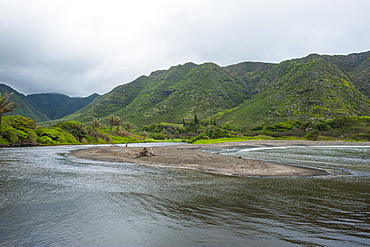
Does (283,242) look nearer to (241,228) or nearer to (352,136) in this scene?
(241,228)

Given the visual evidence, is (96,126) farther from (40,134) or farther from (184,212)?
(184,212)

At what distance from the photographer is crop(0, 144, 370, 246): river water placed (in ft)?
27.1

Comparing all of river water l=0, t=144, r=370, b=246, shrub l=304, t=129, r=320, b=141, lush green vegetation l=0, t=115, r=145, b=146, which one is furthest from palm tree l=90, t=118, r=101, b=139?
shrub l=304, t=129, r=320, b=141

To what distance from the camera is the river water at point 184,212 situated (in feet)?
27.1

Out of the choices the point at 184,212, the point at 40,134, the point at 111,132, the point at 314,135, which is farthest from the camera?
the point at 111,132

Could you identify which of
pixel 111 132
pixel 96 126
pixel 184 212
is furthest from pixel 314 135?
pixel 111 132

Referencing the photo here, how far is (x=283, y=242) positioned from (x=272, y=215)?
277 cm

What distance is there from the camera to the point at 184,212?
11.1m

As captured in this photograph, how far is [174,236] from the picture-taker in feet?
27.8

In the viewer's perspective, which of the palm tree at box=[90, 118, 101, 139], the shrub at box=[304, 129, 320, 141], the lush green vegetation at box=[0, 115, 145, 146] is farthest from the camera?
the palm tree at box=[90, 118, 101, 139]

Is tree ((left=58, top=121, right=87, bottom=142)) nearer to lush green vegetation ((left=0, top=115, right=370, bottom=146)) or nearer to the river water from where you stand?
lush green vegetation ((left=0, top=115, right=370, bottom=146))

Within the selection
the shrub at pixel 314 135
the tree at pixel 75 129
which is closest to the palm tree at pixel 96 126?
the tree at pixel 75 129

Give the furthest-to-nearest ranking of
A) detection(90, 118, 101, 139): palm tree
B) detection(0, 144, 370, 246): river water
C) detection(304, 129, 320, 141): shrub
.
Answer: detection(90, 118, 101, 139): palm tree < detection(304, 129, 320, 141): shrub < detection(0, 144, 370, 246): river water

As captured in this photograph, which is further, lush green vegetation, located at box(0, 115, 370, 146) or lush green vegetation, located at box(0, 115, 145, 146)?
lush green vegetation, located at box(0, 115, 370, 146)
